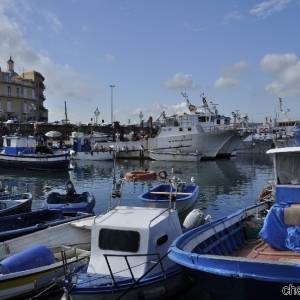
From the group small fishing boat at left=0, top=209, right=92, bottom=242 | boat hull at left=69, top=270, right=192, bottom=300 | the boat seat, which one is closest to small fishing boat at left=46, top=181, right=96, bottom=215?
small fishing boat at left=0, top=209, right=92, bottom=242

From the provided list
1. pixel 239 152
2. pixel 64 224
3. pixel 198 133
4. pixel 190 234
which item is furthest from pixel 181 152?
pixel 190 234

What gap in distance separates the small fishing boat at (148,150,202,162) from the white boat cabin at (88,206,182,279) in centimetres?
4662

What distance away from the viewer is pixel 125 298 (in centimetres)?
981

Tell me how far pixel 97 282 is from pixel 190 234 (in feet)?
7.25

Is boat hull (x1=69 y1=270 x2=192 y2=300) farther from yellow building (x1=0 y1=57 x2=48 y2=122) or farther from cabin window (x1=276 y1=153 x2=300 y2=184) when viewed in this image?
yellow building (x1=0 y1=57 x2=48 y2=122)

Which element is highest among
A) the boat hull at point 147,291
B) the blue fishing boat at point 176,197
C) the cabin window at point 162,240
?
the blue fishing boat at point 176,197

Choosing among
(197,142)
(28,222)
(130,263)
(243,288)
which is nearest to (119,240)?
(130,263)

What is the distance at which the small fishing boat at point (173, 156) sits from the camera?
57.4 metres

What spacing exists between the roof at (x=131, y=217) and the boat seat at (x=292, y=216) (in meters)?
2.81

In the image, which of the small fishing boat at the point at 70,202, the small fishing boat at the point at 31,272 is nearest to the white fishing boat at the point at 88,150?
the small fishing boat at the point at 70,202

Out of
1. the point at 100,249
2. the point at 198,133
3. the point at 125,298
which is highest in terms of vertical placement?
the point at 198,133

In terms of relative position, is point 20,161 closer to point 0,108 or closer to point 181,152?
point 181,152

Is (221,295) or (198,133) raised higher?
(198,133)

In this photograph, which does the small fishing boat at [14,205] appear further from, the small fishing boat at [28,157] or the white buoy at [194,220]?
the small fishing boat at [28,157]
